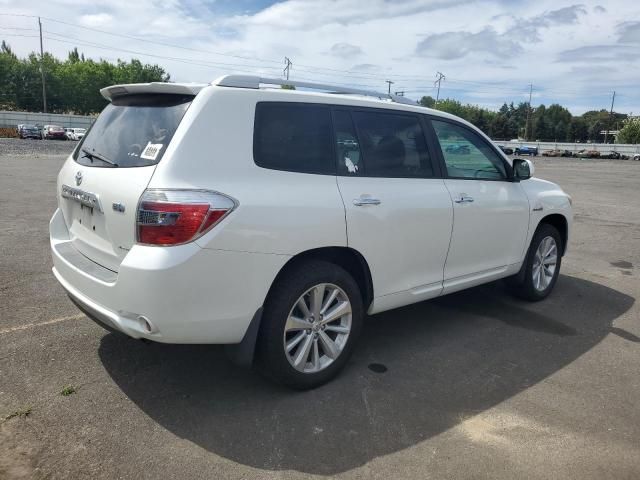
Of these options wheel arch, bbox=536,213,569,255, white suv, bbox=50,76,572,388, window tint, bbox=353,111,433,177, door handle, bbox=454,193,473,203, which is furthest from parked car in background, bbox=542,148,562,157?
window tint, bbox=353,111,433,177

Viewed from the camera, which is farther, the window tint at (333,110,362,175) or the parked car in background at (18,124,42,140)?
the parked car in background at (18,124,42,140)

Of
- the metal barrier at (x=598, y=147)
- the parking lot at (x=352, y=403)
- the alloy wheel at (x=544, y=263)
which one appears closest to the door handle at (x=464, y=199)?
the parking lot at (x=352, y=403)

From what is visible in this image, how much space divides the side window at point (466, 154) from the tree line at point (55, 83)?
3101 inches

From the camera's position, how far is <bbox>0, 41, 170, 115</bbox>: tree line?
7681cm

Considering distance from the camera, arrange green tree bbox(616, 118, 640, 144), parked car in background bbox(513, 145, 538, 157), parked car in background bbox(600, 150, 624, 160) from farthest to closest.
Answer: green tree bbox(616, 118, 640, 144) → parked car in background bbox(600, 150, 624, 160) → parked car in background bbox(513, 145, 538, 157)

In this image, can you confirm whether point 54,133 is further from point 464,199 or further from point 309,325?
point 309,325

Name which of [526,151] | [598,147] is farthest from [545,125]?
[526,151]

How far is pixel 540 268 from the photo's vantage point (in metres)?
5.35

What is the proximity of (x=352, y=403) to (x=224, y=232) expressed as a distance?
1354 mm

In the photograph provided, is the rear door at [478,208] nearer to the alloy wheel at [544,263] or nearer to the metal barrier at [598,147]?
the alloy wheel at [544,263]

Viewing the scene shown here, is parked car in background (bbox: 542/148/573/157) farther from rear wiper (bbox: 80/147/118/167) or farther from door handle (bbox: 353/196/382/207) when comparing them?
rear wiper (bbox: 80/147/118/167)

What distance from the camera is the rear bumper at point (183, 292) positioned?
2.70 m

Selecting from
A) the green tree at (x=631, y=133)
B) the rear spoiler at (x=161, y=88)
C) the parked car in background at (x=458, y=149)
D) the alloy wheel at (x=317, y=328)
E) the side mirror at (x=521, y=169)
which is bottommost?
the alloy wheel at (x=317, y=328)

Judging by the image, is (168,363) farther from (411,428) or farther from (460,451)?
(460,451)
